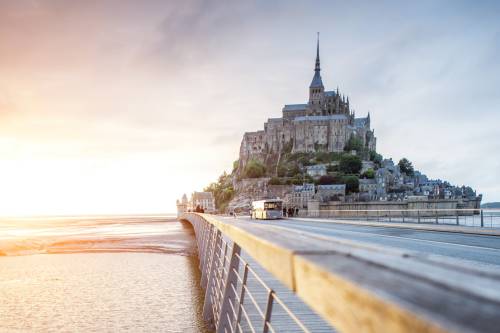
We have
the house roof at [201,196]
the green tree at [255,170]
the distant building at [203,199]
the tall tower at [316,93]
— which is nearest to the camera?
the distant building at [203,199]

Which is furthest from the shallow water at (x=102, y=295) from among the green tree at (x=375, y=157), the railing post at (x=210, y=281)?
the green tree at (x=375, y=157)

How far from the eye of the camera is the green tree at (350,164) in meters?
122

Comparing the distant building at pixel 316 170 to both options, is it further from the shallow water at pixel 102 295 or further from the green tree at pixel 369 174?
the shallow water at pixel 102 295

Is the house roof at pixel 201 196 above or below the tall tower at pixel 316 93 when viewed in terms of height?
below

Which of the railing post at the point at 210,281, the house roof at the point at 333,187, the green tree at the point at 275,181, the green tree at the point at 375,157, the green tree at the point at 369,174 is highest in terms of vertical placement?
the green tree at the point at 375,157

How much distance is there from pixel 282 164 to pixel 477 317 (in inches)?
5371

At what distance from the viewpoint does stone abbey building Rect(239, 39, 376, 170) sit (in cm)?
13538

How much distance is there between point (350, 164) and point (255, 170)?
27323mm

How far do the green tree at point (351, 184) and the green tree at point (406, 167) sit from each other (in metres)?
37.6

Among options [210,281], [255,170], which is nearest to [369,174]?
[255,170]

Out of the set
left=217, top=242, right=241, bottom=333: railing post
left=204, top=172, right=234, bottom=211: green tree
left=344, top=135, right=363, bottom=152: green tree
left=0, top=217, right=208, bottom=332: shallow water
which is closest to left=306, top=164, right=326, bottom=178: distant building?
left=344, top=135, right=363, bottom=152: green tree

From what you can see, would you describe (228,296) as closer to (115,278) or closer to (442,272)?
(442,272)

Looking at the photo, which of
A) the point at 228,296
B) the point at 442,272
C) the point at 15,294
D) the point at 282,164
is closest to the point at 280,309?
the point at 228,296

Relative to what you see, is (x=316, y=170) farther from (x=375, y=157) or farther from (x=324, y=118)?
(x=375, y=157)
